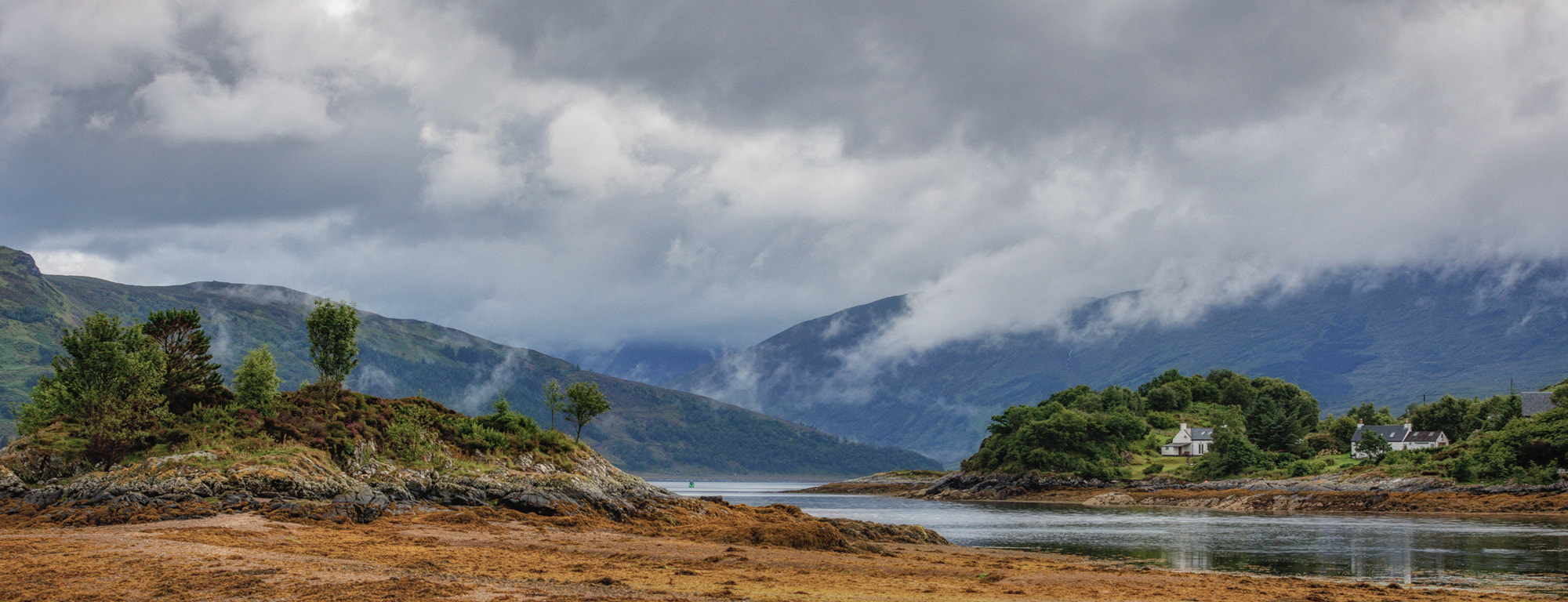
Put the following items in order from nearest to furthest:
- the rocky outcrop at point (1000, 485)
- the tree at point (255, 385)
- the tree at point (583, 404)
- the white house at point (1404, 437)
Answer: the tree at point (255, 385), the tree at point (583, 404), the white house at point (1404, 437), the rocky outcrop at point (1000, 485)

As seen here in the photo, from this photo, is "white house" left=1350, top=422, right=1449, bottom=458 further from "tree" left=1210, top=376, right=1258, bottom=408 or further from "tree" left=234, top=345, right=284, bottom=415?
"tree" left=234, top=345, right=284, bottom=415

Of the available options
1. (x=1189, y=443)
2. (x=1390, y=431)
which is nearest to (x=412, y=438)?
(x=1189, y=443)

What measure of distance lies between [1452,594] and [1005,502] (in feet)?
344

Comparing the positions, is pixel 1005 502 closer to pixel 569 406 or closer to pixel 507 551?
pixel 569 406

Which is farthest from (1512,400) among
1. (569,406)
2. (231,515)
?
(231,515)

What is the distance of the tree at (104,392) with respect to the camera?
139ft

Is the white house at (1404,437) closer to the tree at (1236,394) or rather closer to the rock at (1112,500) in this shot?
the rock at (1112,500)

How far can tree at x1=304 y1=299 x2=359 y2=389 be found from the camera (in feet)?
187

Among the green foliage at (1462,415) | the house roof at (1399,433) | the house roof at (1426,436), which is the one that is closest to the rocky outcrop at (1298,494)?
the house roof at (1399,433)

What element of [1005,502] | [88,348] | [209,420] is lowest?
[1005,502]

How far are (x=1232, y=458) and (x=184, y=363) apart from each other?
12246 cm

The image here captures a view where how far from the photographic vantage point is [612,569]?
2970 centimetres

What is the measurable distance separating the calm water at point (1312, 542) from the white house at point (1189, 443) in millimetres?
66147

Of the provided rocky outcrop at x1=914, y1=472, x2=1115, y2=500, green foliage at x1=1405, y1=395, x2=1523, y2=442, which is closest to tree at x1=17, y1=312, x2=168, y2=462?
rocky outcrop at x1=914, y1=472, x2=1115, y2=500
